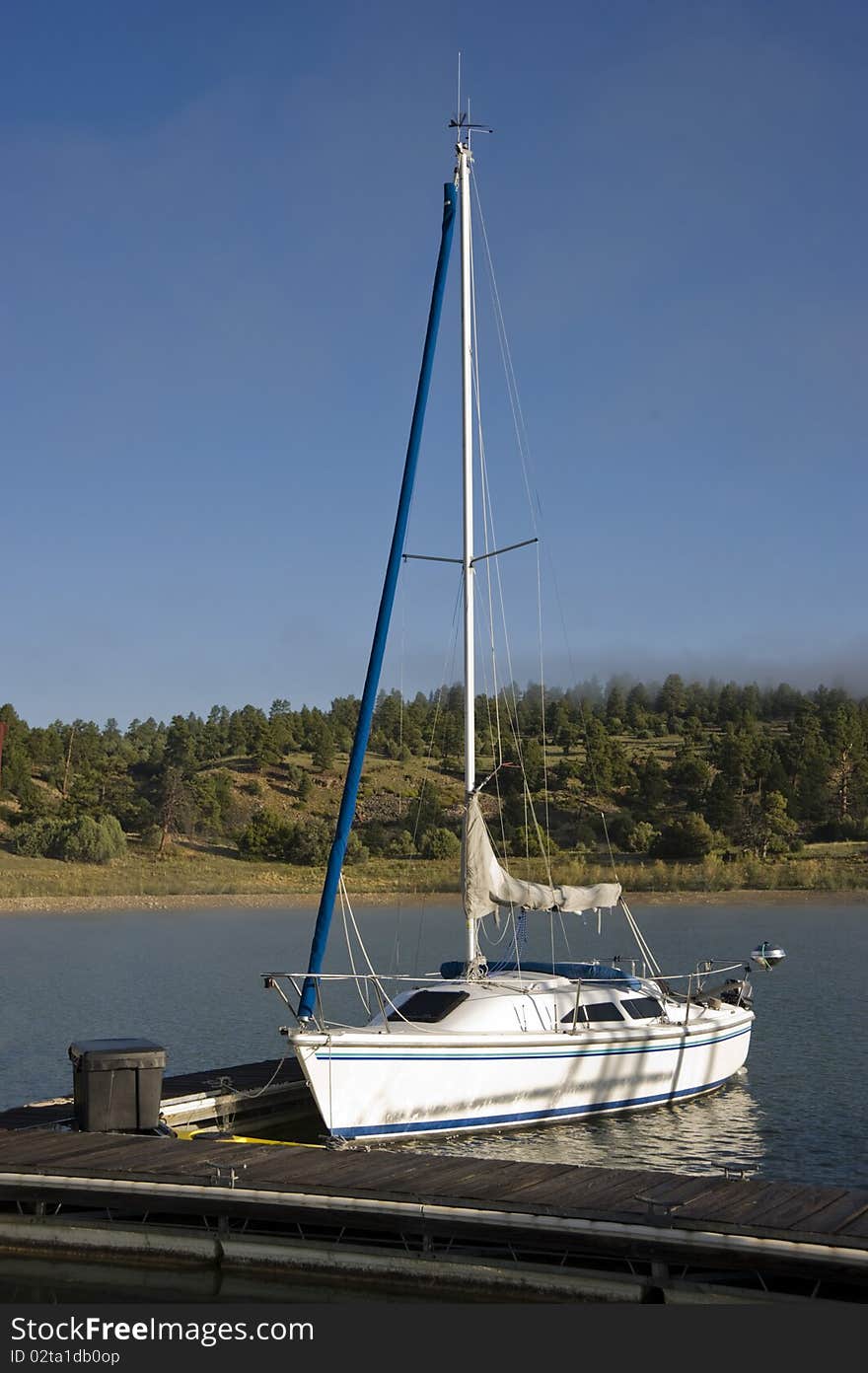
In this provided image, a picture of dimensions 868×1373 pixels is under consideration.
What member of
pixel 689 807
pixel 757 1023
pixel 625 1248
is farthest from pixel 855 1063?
pixel 689 807

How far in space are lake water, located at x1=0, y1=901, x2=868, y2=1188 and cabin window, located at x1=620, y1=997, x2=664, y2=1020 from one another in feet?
4.52

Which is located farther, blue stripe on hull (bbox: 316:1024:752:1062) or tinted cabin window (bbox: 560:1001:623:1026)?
tinted cabin window (bbox: 560:1001:623:1026)

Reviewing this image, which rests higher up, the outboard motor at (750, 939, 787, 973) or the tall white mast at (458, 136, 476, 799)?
the tall white mast at (458, 136, 476, 799)

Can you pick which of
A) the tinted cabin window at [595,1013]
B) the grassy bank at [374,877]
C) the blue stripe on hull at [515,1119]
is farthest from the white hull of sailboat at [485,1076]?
the grassy bank at [374,877]

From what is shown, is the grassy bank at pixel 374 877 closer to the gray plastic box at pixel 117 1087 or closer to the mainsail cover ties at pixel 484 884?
the mainsail cover ties at pixel 484 884

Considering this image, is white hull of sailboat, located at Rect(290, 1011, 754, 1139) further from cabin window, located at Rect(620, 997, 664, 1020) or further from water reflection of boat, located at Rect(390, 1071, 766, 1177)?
cabin window, located at Rect(620, 997, 664, 1020)

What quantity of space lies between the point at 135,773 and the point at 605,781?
3641cm

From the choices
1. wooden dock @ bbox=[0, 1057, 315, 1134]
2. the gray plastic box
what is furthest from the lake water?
the gray plastic box

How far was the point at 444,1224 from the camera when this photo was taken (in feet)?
39.4

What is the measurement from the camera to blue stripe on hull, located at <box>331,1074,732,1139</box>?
16359 millimetres

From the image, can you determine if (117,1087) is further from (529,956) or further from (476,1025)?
(529,956)

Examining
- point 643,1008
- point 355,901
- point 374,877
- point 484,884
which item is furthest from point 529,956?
point 374,877

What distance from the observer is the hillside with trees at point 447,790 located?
7900 cm

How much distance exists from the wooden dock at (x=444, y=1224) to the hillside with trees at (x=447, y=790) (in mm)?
51325
